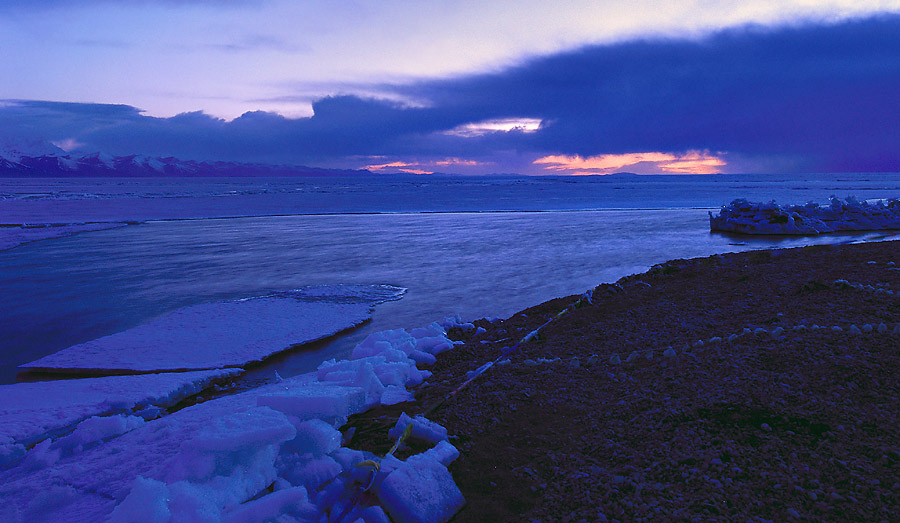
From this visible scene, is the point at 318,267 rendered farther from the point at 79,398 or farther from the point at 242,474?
the point at 242,474

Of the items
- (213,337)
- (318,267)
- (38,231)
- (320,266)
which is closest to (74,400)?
(213,337)

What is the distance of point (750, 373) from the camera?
3209mm

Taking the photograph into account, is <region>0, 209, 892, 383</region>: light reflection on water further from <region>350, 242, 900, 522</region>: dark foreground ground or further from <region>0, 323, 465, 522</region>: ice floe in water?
<region>350, 242, 900, 522</region>: dark foreground ground

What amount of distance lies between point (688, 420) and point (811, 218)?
15862 millimetres

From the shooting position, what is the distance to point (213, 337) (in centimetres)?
609

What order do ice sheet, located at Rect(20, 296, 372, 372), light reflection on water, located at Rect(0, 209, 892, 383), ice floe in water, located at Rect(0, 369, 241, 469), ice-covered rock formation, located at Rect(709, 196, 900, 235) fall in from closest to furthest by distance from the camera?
ice floe in water, located at Rect(0, 369, 241, 469) < ice sheet, located at Rect(20, 296, 372, 372) < light reflection on water, located at Rect(0, 209, 892, 383) < ice-covered rock formation, located at Rect(709, 196, 900, 235)

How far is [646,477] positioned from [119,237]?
18.3 metres

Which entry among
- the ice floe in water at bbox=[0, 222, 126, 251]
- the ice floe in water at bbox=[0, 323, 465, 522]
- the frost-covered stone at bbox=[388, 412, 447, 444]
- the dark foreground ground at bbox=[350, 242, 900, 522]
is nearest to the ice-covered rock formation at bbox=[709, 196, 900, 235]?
the dark foreground ground at bbox=[350, 242, 900, 522]

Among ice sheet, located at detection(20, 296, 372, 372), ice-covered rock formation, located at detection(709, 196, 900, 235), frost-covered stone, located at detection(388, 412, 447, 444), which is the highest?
ice-covered rock formation, located at detection(709, 196, 900, 235)

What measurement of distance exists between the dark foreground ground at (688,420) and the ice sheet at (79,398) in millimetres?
2204

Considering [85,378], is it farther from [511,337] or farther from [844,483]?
[844,483]

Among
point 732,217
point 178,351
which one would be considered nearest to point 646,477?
point 178,351

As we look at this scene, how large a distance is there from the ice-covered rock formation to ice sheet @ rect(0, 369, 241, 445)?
50.0ft

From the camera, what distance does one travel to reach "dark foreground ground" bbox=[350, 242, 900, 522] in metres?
2.16
